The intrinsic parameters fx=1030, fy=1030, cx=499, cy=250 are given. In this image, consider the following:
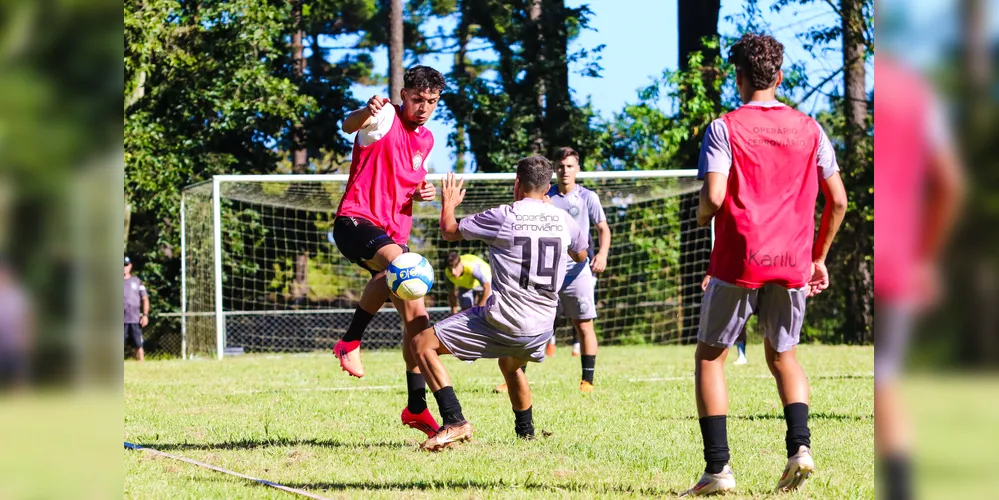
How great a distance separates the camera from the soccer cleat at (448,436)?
554cm

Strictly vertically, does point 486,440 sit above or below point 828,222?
below

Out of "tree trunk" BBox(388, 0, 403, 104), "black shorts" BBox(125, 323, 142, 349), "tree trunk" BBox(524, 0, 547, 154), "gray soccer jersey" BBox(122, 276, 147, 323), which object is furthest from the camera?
"tree trunk" BBox(524, 0, 547, 154)

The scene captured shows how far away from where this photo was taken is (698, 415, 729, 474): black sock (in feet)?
14.0

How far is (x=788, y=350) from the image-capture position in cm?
448

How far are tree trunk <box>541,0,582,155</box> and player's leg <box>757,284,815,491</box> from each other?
2175 centimetres

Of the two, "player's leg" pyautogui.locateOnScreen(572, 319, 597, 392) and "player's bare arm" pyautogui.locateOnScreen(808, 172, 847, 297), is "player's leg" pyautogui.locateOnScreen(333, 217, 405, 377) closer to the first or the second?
"player's bare arm" pyautogui.locateOnScreen(808, 172, 847, 297)

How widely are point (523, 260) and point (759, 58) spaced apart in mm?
1916

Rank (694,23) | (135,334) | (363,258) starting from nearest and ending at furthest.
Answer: (363,258) → (135,334) → (694,23)

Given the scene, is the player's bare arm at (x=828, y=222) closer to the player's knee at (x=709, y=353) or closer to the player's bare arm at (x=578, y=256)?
the player's knee at (x=709, y=353)
